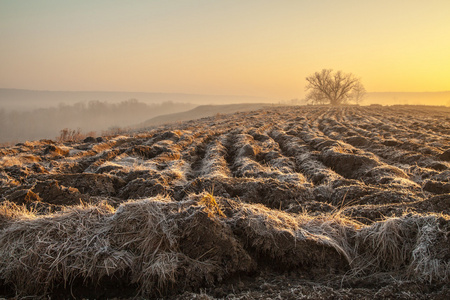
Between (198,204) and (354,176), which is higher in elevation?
(198,204)

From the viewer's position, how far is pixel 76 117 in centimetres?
13150

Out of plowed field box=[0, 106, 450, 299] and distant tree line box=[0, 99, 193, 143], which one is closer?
plowed field box=[0, 106, 450, 299]

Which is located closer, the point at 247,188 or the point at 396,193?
the point at 396,193

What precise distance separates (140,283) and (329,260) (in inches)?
70.1

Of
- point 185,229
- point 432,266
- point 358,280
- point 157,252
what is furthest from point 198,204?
point 432,266

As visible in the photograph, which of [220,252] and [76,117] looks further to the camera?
[76,117]

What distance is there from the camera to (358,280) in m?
2.33

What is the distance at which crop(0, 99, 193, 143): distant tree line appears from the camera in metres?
95.2

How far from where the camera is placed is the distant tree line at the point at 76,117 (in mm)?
95175

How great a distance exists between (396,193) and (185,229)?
3.62 m

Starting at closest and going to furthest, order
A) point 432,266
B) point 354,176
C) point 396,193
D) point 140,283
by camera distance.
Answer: point 432,266 → point 140,283 → point 396,193 → point 354,176

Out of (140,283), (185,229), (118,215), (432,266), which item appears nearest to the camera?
(432,266)

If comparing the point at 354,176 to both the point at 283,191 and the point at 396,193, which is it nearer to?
the point at 396,193

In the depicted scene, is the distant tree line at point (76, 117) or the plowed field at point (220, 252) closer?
the plowed field at point (220, 252)
